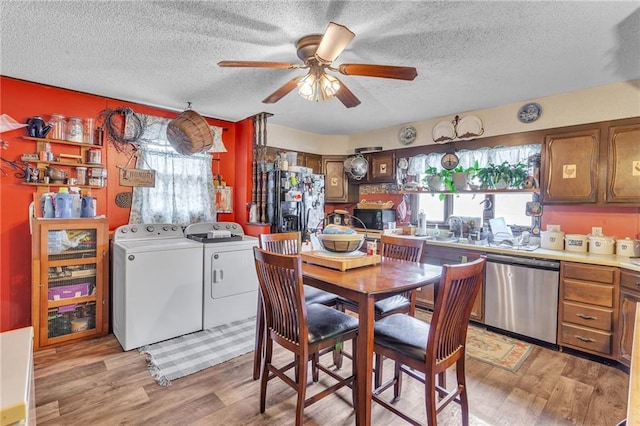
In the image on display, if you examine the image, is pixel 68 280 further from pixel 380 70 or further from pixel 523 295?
pixel 523 295

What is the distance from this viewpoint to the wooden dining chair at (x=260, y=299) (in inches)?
89.9

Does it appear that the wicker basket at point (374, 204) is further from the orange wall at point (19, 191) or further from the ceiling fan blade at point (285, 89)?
the orange wall at point (19, 191)

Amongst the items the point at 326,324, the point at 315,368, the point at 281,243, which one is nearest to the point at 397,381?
the point at 315,368

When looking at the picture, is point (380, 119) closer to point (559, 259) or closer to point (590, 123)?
point (590, 123)

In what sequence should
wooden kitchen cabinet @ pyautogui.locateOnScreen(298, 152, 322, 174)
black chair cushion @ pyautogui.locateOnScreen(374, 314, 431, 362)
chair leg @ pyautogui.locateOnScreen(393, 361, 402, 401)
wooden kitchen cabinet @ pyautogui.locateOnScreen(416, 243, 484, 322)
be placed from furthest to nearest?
wooden kitchen cabinet @ pyautogui.locateOnScreen(298, 152, 322, 174) → wooden kitchen cabinet @ pyautogui.locateOnScreen(416, 243, 484, 322) → chair leg @ pyautogui.locateOnScreen(393, 361, 402, 401) → black chair cushion @ pyautogui.locateOnScreen(374, 314, 431, 362)

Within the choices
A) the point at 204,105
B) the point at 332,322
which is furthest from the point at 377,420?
the point at 204,105

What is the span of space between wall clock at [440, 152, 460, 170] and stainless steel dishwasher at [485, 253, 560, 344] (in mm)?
1265

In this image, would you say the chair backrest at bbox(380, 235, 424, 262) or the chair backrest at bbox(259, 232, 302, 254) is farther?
the chair backrest at bbox(259, 232, 302, 254)

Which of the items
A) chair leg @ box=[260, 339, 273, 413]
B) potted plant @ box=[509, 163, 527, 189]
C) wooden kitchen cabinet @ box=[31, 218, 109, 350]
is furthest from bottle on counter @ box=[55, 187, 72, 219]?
Answer: potted plant @ box=[509, 163, 527, 189]

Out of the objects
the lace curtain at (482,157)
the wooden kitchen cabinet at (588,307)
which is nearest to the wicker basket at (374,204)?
the lace curtain at (482,157)

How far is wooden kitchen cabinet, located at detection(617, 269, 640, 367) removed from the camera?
244 cm

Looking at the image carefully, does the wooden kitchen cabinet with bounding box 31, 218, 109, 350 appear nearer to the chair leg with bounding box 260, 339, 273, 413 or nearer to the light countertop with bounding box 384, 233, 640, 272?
the chair leg with bounding box 260, 339, 273, 413

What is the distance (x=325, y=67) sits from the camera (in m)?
2.06

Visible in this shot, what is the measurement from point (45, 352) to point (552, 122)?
5228 millimetres
